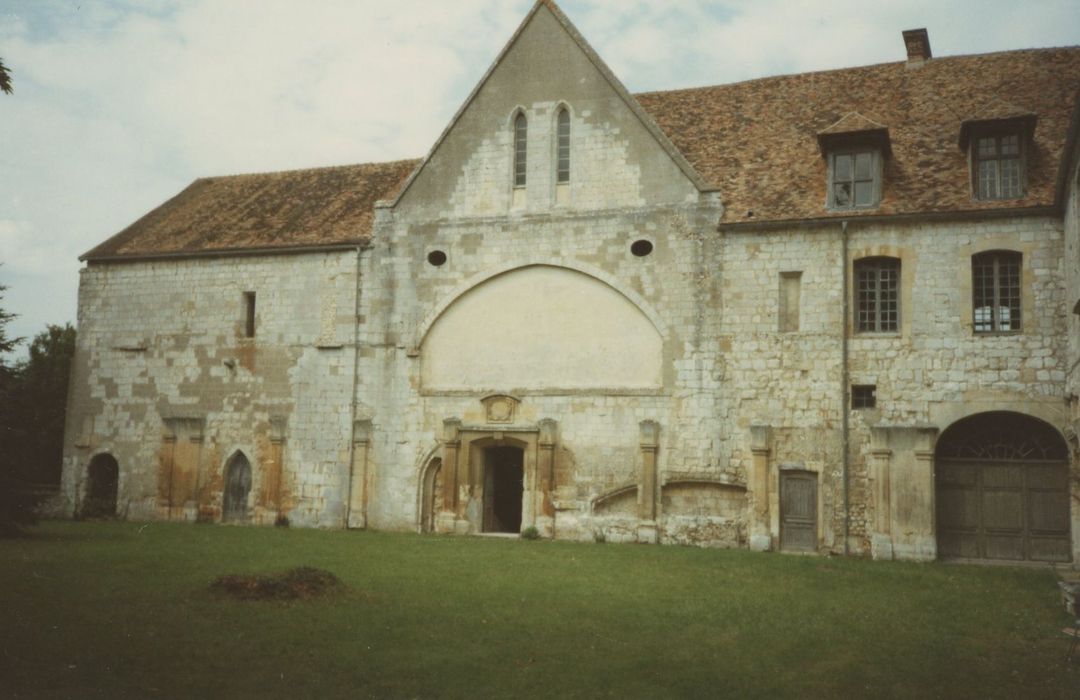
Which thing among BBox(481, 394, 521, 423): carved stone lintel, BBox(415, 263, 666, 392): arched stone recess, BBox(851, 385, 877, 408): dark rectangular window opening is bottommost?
BBox(481, 394, 521, 423): carved stone lintel

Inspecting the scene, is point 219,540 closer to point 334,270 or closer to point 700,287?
point 334,270

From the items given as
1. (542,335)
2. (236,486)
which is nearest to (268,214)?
(236,486)

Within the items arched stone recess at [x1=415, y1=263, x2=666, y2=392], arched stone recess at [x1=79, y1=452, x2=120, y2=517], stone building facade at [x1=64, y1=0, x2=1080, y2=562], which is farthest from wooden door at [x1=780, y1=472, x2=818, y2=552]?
arched stone recess at [x1=79, y1=452, x2=120, y2=517]

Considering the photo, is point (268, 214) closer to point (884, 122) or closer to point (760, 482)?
point (760, 482)

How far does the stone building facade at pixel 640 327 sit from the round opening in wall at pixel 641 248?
5 cm

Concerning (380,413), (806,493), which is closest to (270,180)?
(380,413)

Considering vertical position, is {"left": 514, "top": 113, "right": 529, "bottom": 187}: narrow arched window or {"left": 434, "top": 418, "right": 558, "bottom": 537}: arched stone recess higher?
{"left": 514, "top": 113, "right": 529, "bottom": 187}: narrow arched window

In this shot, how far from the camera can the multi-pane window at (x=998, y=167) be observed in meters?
21.9

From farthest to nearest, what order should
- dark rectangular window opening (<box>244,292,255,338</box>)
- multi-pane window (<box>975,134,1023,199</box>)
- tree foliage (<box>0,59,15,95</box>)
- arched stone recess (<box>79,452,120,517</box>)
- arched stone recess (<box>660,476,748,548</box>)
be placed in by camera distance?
1. arched stone recess (<box>79,452,120,517</box>)
2. dark rectangular window opening (<box>244,292,255,338</box>)
3. arched stone recess (<box>660,476,748,548</box>)
4. multi-pane window (<box>975,134,1023,199</box>)
5. tree foliage (<box>0,59,15,95</box>)

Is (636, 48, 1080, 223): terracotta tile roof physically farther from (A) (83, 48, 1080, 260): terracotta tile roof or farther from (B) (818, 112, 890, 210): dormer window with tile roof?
(B) (818, 112, 890, 210): dormer window with tile roof

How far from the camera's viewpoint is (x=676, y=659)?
11.0 metres

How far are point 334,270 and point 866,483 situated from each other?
1507cm

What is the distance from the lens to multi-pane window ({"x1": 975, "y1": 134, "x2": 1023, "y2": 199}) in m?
21.9

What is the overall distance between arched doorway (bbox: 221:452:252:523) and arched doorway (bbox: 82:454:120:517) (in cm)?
387
